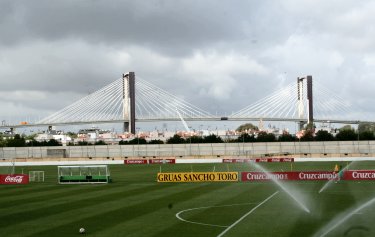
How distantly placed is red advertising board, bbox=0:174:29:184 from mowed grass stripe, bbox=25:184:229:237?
2070 centimetres

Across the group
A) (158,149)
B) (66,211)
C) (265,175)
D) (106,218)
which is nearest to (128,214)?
(106,218)

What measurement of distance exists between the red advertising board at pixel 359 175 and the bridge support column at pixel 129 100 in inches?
4422

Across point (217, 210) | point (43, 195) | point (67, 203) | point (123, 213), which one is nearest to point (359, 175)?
point (217, 210)

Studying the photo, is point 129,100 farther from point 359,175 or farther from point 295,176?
point 359,175

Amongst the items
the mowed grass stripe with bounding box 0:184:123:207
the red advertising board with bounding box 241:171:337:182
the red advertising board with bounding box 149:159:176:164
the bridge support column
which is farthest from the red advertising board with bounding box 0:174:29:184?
the bridge support column

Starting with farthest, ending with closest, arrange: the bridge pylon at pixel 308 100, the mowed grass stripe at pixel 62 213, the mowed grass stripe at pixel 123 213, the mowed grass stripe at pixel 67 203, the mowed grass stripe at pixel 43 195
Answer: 1. the bridge pylon at pixel 308 100
2. the mowed grass stripe at pixel 43 195
3. the mowed grass stripe at pixel 67 203
4. the mowed grass stripe at pixel 62 213
5. the mowed grass stripe at pixel 123 213

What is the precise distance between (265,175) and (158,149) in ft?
254

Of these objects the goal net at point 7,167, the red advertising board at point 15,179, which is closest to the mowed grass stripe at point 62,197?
the red advertising board at point 15,179

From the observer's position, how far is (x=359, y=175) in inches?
2005

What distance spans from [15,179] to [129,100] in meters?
102

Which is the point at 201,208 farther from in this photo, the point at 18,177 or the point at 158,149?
the point at 158,149

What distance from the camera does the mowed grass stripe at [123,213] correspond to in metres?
25.1

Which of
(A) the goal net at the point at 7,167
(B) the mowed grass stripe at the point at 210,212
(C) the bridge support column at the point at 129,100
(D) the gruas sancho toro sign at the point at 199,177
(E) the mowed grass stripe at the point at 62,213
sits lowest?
(A) the goal net at the point at 7,167

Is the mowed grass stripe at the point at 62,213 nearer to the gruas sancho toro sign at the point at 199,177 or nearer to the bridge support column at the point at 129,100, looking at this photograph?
the gruas sancho toro sign at the point at 199,177
